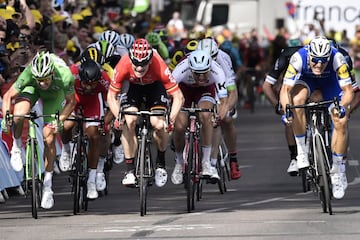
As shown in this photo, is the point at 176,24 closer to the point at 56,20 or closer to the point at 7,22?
the point at 56,20

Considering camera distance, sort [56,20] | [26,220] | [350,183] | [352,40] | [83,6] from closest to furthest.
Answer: [26,220]
[350,183]
[56,20]
[83,6]
[352,40]

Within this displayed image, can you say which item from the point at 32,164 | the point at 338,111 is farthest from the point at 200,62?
the point at 32,164

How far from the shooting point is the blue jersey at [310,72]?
16641 millimetres

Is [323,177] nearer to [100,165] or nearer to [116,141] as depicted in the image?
[100,165]

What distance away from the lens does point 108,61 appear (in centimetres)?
2036

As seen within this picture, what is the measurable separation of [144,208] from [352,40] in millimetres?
32158

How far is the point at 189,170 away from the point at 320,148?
1.43m

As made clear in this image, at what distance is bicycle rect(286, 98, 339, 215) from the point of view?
16.1 metres

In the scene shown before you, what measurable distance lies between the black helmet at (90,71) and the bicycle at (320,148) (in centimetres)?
215

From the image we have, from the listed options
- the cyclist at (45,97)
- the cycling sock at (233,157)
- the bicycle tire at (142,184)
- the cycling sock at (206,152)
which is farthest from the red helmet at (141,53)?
the cycling sock at (233,157)

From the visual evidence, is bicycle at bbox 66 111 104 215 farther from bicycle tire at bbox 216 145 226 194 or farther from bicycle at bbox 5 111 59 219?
bicycle tire at bbox 216 145 226 194

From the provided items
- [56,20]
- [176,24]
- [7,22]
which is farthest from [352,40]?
[7,22]

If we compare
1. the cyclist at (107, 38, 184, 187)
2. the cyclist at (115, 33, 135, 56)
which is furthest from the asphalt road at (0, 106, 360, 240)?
the cyclist at (115, 33, 135, 56)

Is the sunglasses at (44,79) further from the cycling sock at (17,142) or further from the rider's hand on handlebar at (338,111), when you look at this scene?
the rider's hand on handlebar at (338,111)
